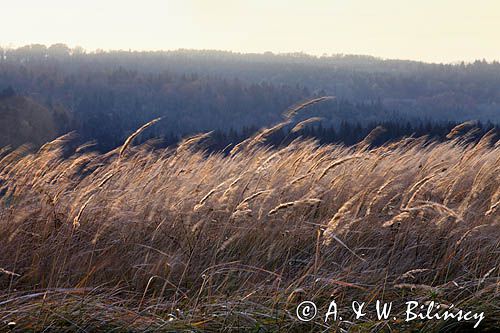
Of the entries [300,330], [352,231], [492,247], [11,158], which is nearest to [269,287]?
[300,330]

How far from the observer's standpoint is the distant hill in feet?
236

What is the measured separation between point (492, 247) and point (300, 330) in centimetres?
153

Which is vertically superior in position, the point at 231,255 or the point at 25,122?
the point at 231,255

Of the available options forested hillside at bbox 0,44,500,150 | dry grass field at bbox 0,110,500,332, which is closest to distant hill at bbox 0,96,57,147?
forested hillside at bbox 0,44,500,150

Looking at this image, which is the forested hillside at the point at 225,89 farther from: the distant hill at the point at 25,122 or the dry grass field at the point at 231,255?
the dry grass field at the point at 231,255

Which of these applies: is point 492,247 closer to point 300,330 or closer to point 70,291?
point 300,330

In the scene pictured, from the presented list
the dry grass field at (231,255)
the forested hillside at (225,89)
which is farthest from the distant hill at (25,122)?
the dry grass field at (231,255)

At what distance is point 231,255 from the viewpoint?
4129 mm

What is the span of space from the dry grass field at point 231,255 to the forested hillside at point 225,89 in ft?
233

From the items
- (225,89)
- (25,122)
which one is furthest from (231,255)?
(225,89)

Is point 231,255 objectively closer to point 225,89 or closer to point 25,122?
point 25,122

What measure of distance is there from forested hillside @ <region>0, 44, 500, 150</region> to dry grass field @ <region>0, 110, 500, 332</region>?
70.9 meters

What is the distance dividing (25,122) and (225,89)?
2124 inches

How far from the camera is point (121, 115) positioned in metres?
110
